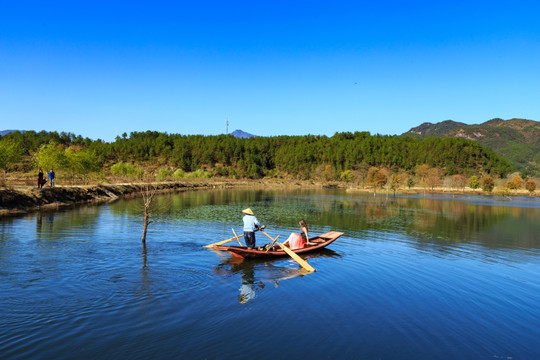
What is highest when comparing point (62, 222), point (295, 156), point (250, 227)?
point (295, 156)

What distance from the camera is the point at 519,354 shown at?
915cm

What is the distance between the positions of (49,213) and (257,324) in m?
27.7

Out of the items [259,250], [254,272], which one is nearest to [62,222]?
[259,250]

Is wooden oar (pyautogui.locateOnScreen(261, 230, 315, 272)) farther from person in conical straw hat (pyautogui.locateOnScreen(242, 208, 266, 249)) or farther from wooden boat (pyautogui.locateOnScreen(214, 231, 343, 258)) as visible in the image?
person in conical straw hat (pyautogui.locateOnScreen(242, 208, 266, 249))

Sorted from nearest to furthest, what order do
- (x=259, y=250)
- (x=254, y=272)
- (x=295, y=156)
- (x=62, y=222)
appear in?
1. (x=254, y=272)
2. (x=259, y=250)
3. (x=62, y=222)
4. (x=295, y=156)

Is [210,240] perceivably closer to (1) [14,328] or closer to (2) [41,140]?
(1) [14,328]

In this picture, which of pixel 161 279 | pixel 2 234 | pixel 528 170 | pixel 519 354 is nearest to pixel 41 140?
pixel 2 234

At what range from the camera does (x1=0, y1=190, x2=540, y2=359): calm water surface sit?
349 inches

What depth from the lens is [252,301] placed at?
39.5ft

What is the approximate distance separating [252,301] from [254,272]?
12.5 feet

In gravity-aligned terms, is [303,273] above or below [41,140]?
below

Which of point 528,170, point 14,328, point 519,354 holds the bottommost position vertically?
point 519,354

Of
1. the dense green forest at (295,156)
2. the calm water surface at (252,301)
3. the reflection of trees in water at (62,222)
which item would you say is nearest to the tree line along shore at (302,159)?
the dense green forest at (295,156)

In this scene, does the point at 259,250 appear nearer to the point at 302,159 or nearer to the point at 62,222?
the point at 62,222
